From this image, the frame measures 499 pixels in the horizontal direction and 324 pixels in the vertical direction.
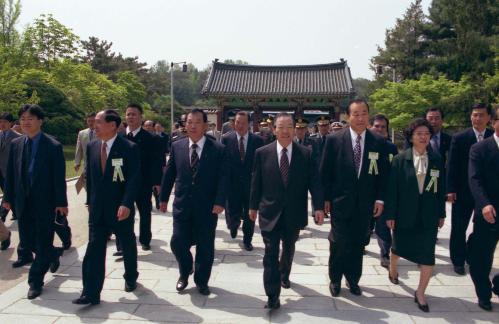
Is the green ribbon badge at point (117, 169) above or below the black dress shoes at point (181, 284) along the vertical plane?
above

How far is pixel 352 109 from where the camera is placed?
4.56 metres

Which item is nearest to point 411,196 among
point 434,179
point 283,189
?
point 434,179

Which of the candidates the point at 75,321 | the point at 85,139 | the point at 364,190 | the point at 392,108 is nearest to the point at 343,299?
the point at 364,190

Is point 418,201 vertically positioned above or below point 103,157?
below

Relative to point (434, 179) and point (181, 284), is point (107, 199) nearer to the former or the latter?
point (181, 284)

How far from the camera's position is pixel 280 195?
4.27 metres

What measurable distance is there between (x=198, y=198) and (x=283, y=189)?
95cm

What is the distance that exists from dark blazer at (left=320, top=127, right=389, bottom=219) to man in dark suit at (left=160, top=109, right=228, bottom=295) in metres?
1.16

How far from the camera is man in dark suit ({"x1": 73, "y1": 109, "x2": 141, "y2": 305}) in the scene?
4234mm

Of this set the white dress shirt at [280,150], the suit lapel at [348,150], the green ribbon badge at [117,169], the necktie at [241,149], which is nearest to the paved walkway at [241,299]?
the green ribbon badge at [117,169]

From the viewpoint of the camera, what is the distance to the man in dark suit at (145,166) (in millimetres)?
6145

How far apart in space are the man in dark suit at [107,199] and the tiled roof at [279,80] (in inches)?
793

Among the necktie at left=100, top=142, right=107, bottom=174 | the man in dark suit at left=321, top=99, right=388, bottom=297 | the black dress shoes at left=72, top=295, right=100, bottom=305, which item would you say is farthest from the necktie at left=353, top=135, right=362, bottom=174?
the black dress shoes at left=72, top=295, right=100, bottom=305

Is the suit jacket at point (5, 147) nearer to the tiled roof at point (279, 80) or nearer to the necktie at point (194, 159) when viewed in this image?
the necktie at point (194, 159)
